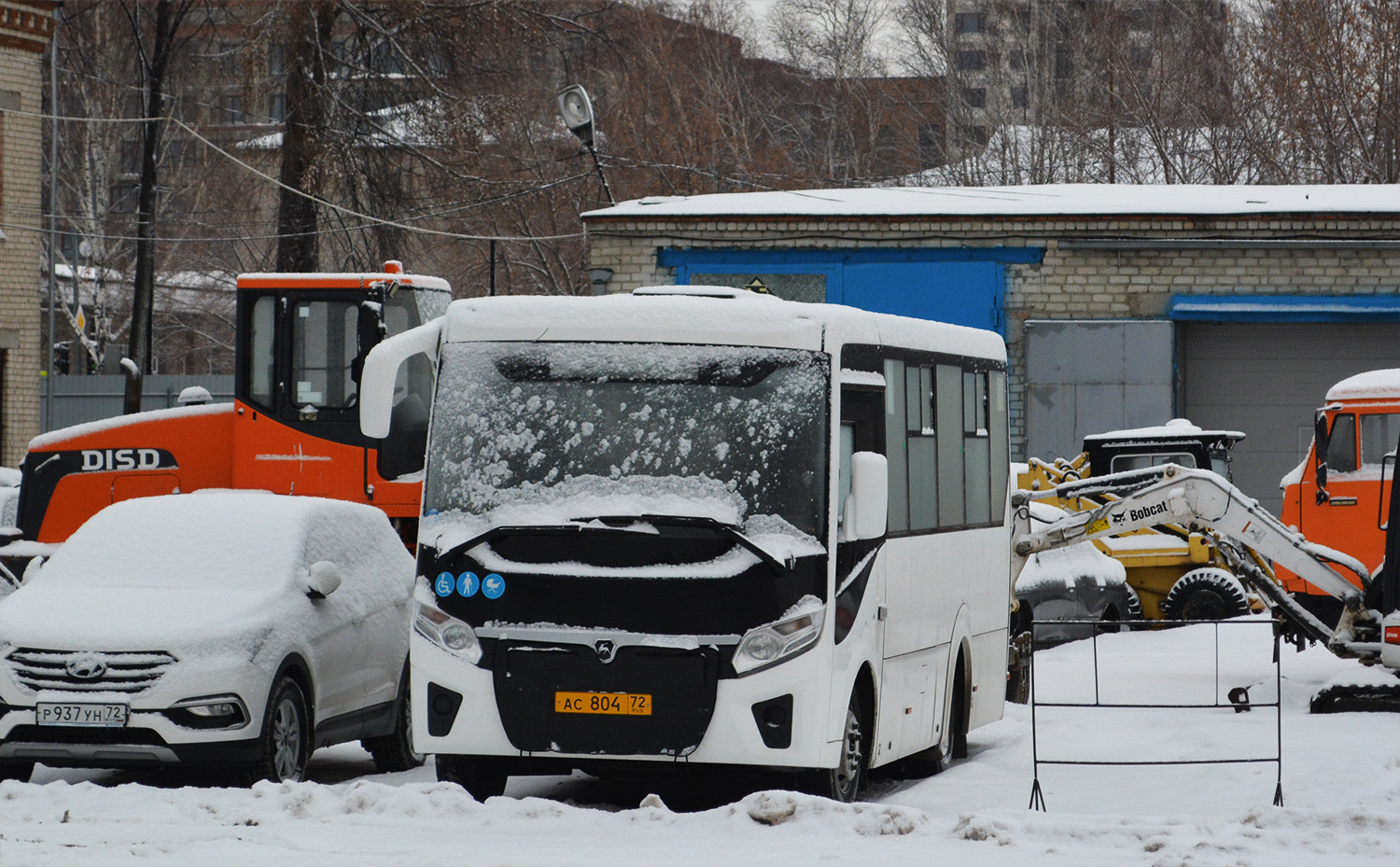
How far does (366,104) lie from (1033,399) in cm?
1182

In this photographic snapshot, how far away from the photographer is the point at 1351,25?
140ft

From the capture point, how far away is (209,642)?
10250 mm

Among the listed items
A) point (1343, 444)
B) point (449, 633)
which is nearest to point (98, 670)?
point (449, 633)

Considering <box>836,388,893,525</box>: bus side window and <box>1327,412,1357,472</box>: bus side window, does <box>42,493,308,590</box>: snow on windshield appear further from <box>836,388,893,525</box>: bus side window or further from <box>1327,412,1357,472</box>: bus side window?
<box>1327,412,1357,472</box>: bus side window

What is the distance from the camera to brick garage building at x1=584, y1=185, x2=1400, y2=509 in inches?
1044

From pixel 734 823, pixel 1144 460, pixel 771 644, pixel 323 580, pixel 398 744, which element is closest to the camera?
pixel 734 823

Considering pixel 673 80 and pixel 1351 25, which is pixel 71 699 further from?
pixel 673 80

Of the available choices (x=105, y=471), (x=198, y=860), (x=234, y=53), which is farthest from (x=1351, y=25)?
(x=198, y=860)

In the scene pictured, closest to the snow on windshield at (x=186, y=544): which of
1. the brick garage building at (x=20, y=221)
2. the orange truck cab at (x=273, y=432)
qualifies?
the orange truck cab at (x=273, y=432)

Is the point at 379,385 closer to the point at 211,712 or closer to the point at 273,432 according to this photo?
the point at 211,712

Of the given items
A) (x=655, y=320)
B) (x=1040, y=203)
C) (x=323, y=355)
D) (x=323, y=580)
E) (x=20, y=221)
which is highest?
(x=20, y=221)

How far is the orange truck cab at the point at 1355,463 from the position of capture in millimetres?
17531

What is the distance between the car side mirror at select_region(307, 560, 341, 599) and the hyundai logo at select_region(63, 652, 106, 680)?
1.28 metres

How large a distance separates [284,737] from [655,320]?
10.4 ft
